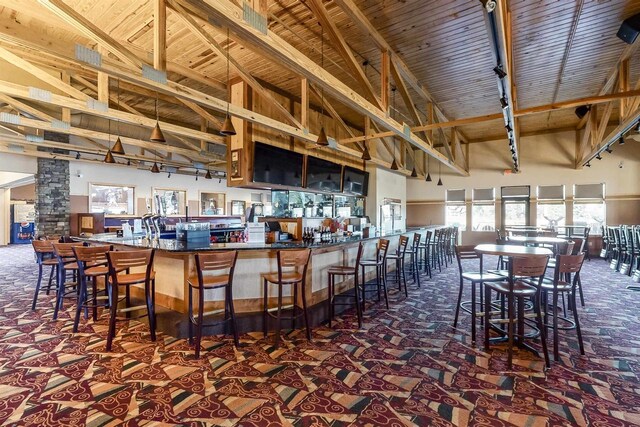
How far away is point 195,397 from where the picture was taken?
8.03 ft

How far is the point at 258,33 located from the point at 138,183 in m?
10.4

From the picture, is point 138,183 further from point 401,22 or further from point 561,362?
point 561,362

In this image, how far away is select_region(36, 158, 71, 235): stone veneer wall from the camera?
9.10 metres

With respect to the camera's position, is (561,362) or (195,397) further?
(561,362)

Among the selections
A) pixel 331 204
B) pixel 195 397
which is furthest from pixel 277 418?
pixel 331 204

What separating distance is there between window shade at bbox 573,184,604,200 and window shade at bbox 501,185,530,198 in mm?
1495

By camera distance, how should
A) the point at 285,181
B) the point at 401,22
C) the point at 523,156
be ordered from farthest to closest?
the point at 523,156, the point at 285,181, the point at 401,22

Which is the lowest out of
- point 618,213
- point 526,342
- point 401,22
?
point 526,342

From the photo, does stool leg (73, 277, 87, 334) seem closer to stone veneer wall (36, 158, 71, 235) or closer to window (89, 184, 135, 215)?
stone veneer wall (36, 158, 71, 235)

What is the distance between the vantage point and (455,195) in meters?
13.5

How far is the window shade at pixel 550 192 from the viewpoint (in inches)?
455

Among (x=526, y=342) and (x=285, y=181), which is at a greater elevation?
(x=285, y=181)

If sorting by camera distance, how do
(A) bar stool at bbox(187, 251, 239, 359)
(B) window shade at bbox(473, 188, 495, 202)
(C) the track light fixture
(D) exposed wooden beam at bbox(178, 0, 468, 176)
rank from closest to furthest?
(D) exposed wooden beam at bbox(178, 0, 468, 176) → (A) bar stool at bbox(187, 251, 239, 359) → (C) the track light fixture → (B) window shade at bbox(473, 188, 495, 202)

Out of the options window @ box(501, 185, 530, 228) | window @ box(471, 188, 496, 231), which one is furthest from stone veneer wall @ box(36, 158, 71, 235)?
window @ box(501, 185, 530, 228)
